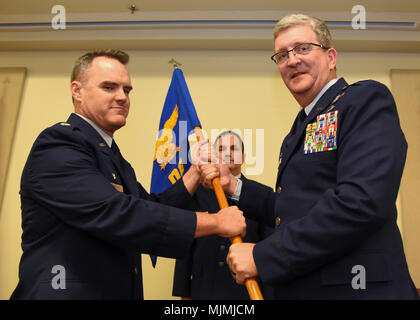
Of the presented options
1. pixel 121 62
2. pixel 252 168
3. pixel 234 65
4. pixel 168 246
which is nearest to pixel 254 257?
pixel 168 246

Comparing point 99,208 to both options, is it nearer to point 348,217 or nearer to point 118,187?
point 118,187

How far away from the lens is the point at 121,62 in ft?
6.86

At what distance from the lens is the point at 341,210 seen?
124cm

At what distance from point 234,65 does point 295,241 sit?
327 cm

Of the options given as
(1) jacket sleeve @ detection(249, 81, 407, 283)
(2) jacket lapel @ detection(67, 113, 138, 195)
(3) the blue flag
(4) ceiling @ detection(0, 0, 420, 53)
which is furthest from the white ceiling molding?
(1) jacket sleeve @ detection(249, 81, 407, 283)

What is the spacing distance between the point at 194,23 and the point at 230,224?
9.23ft

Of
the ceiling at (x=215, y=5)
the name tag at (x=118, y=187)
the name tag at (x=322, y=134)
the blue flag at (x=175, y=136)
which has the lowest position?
the name tag at (x=118, y=187)

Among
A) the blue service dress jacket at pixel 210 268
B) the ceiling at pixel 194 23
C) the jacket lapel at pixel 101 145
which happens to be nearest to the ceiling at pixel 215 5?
the ceiling at pixel 194 23

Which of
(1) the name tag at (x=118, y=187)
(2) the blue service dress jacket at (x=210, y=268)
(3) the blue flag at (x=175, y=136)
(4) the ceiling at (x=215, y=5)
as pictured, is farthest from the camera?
(4) the ceiling at (x=215, y=5)

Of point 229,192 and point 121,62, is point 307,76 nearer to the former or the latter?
point 229,192

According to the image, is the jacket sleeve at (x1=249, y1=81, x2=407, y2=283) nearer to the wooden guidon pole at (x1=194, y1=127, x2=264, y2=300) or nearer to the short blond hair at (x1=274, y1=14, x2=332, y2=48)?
the wooden guidon pole at (x1=194, y1=127, x2=264, y2=300)

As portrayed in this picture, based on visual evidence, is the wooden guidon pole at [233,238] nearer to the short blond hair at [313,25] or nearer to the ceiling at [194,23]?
the short blond hair at [313,25]

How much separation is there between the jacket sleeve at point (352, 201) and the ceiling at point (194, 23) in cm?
280

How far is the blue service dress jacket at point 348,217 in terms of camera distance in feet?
4.03
